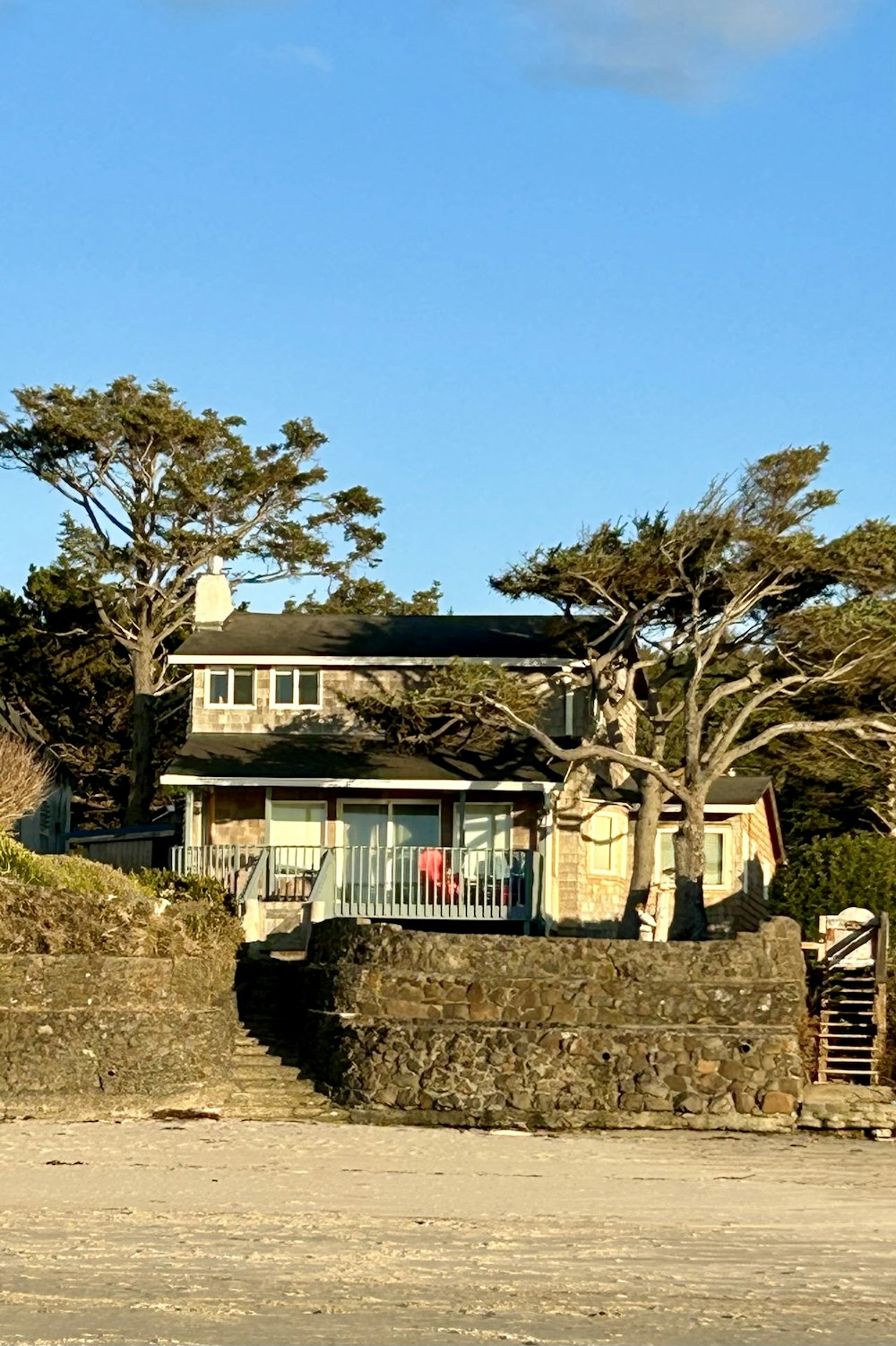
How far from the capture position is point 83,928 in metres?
25.4

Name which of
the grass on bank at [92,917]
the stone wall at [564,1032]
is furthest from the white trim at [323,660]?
the stone wall at [564,1032]

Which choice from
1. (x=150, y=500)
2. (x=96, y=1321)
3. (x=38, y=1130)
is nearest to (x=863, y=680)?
(x=38, y=1130)

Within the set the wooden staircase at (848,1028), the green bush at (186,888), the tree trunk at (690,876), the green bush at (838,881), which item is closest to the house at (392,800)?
the green bush at (838,881)

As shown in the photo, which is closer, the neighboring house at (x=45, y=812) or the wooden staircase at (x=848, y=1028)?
the wooden staircase at (x=848, y=1028)

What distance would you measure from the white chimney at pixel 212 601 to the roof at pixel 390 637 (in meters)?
0.26

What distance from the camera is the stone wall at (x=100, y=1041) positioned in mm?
24516

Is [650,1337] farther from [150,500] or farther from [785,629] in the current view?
[150,500]

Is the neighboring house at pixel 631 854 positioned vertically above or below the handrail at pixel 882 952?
above

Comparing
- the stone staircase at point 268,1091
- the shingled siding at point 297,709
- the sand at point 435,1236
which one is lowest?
the sand at point 435,1236

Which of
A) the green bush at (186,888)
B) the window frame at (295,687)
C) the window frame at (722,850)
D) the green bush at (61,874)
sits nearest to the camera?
the green bush at (61,874)

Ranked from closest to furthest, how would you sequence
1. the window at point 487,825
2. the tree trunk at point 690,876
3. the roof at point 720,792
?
the tree trunk at point 690,876, the window at point 487,825, the roof at point 720,792

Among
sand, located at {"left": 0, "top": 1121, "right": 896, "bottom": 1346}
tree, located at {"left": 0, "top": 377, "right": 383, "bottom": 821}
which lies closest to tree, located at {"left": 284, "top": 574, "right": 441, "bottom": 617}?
tree, located at {"left": 0, "top": 377, "right": 383, "bottom": 821}

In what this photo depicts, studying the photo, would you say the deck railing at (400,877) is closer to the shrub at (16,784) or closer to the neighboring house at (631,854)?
the neighboring house at (631,854)

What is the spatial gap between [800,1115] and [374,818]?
13124 mm
